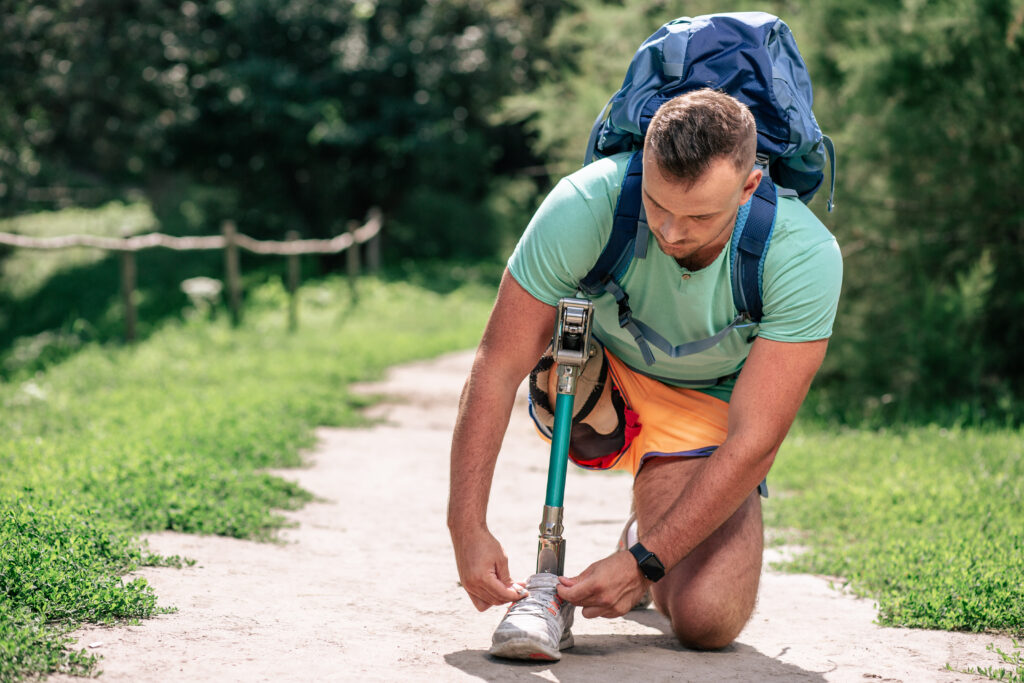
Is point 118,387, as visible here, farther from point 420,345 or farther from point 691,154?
point 691,154

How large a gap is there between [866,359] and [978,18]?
8.05 feet

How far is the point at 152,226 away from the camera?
19516 mm

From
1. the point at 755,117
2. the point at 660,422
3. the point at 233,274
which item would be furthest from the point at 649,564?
the point at 233,274

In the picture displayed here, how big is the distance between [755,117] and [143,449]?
3265 mm

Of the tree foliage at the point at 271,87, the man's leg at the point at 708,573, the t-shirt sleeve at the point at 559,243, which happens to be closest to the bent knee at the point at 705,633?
the man's leg at the point at 708,573

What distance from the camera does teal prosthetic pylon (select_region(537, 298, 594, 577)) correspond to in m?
3.00

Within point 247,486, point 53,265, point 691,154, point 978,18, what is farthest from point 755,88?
point 53,265

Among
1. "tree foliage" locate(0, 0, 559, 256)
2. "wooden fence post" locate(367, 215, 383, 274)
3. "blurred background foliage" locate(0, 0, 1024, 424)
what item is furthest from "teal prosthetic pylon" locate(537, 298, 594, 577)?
"wooden fence post" locate(367, 215, 383, 274)

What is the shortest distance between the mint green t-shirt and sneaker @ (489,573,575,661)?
0.80 metres

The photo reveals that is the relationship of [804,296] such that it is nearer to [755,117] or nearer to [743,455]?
[743,455]

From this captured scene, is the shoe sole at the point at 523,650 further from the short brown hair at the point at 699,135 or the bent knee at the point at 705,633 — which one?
the short brown hair at the point at 699,135

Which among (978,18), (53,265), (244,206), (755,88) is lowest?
(53,265)

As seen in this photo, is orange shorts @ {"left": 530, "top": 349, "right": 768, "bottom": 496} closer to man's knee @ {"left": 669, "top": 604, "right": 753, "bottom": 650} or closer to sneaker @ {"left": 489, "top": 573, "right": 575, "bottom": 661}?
man's knee @ {"left": 669, "top": 604, "right": 753, "bottom": 650}

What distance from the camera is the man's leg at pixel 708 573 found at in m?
3.11
